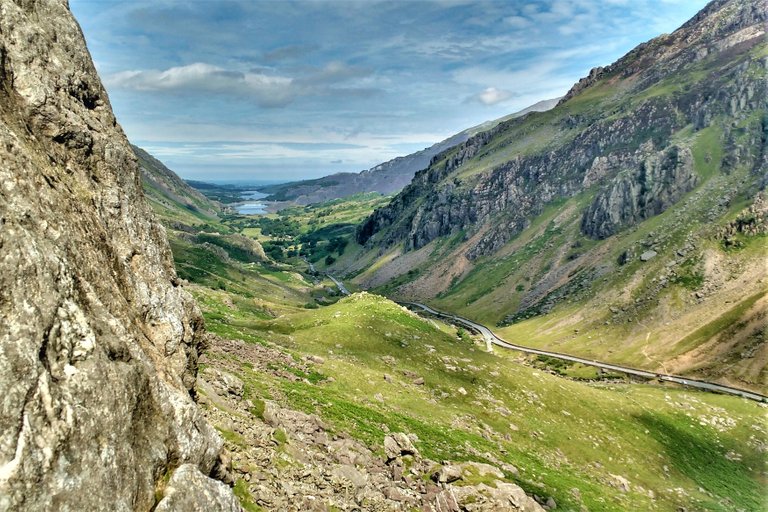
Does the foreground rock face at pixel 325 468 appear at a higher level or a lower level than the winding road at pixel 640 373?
higher

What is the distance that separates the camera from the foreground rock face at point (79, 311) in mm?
10227

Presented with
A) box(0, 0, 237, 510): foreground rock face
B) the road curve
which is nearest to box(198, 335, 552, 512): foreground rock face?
box(0, 0, 237, 510): foreground rock face

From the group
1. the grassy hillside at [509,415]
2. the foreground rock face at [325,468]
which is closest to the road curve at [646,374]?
the grassy hillside at [509,415]

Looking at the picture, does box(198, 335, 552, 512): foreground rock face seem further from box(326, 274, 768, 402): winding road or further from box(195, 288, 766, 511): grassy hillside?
box(326, 274, 768, 402): winding road

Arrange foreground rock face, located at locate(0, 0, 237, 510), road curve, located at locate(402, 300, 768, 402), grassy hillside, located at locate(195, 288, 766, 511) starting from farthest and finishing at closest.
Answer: road curve, located at locate(402, 300, 768, 402) < grassy hillside, located at locate(195, 288, 766, 511) < foreground rock face, located at locate(0, 0, 237, 510)

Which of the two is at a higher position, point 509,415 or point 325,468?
point 325,468

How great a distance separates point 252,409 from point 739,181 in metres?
229

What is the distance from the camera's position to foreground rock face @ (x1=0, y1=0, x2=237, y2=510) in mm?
10227

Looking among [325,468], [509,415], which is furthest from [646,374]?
[325,468]

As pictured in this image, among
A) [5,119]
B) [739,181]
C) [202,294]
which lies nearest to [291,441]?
[5,119]

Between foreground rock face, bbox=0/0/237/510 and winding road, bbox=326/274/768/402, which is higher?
foreground rock face, bbox=0/0/237/510

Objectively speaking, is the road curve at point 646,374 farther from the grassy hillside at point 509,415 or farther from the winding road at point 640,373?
the grassy hillside at point 509,415

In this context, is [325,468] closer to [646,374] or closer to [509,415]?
[509,415]

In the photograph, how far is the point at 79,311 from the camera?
40.2 feet
